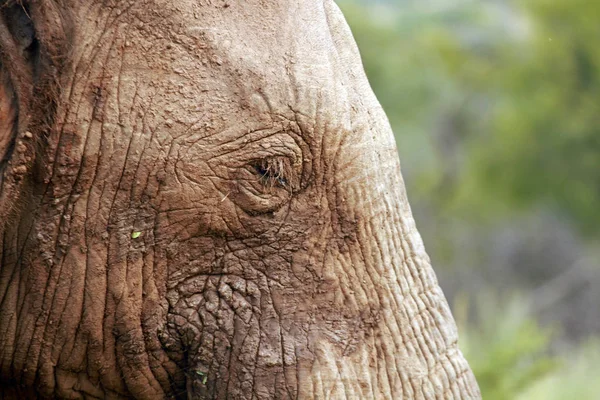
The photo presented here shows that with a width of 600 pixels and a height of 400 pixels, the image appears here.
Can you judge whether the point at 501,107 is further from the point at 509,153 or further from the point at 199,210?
the point at 199,210

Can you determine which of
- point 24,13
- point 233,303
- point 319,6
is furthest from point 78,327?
point 319,6

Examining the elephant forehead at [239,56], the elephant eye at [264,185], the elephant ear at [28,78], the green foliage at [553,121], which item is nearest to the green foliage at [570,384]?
the elephant eye at [264,185]

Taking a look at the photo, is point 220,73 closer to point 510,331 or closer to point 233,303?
point 233,303

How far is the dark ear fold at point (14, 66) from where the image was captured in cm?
270

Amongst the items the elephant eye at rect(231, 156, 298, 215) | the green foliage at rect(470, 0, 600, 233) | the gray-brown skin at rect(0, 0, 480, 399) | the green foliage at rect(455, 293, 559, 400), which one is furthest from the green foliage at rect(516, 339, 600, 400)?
the green foliage at rect(470, 0, 600, 233)

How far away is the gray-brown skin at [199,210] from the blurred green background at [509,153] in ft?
36.5

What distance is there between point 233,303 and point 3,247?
63 centimetres

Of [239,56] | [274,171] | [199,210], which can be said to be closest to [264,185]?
[274,171]

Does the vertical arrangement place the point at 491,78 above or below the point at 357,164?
above

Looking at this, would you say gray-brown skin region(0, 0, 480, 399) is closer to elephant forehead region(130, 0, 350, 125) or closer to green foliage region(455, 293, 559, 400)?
elephant forehead region(130, 0, 350, 125)

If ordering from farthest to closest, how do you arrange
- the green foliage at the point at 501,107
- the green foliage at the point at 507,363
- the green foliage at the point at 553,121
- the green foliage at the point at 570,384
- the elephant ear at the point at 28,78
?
the green foliage at the point at 501,107 < the green foliage at the point at 553,121 < the green foliage at the point at 570,384 < the green foliage at the point at 507,363 < the elephant ear at the point at 28,78

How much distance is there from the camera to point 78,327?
2.83 metres

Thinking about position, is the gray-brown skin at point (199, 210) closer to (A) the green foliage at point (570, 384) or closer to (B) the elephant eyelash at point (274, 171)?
(B) the elephant eyelash at point (274, 171)

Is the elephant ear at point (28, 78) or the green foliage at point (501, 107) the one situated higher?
the green foliage at point (501, 107)
